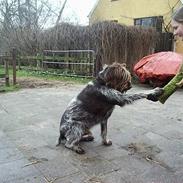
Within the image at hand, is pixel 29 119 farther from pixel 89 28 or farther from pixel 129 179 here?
pixel 89 28

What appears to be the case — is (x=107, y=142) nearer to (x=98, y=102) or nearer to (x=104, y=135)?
(x=104, y=135)

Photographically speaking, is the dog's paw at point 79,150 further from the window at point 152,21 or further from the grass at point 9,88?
the window at point 152,21

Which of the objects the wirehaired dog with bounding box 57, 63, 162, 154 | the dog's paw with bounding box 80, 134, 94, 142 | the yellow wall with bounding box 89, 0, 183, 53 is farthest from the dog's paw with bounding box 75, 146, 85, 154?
the yellow wall with bounding box 89, 0, 183, 53

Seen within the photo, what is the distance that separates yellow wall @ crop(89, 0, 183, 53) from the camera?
18547 millimetres

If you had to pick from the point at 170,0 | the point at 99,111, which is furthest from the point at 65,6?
the point at 99,111

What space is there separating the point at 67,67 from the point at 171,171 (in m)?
11.0

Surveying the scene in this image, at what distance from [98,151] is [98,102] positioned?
2.07ft

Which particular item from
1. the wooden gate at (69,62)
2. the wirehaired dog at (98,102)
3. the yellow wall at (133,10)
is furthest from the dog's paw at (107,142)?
the yellow wall at (133,10)

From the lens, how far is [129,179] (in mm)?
3344

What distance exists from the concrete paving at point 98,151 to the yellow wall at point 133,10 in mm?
11253

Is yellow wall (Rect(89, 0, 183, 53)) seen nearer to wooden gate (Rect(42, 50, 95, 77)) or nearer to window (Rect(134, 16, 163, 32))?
window (Rect(134, 16, 163, 32))

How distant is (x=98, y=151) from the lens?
4.16 metres

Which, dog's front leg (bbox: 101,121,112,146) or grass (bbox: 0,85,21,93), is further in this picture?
grass (bbox: 0,85,21,93)

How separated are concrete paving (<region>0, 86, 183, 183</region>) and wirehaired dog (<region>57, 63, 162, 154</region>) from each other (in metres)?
0.20
